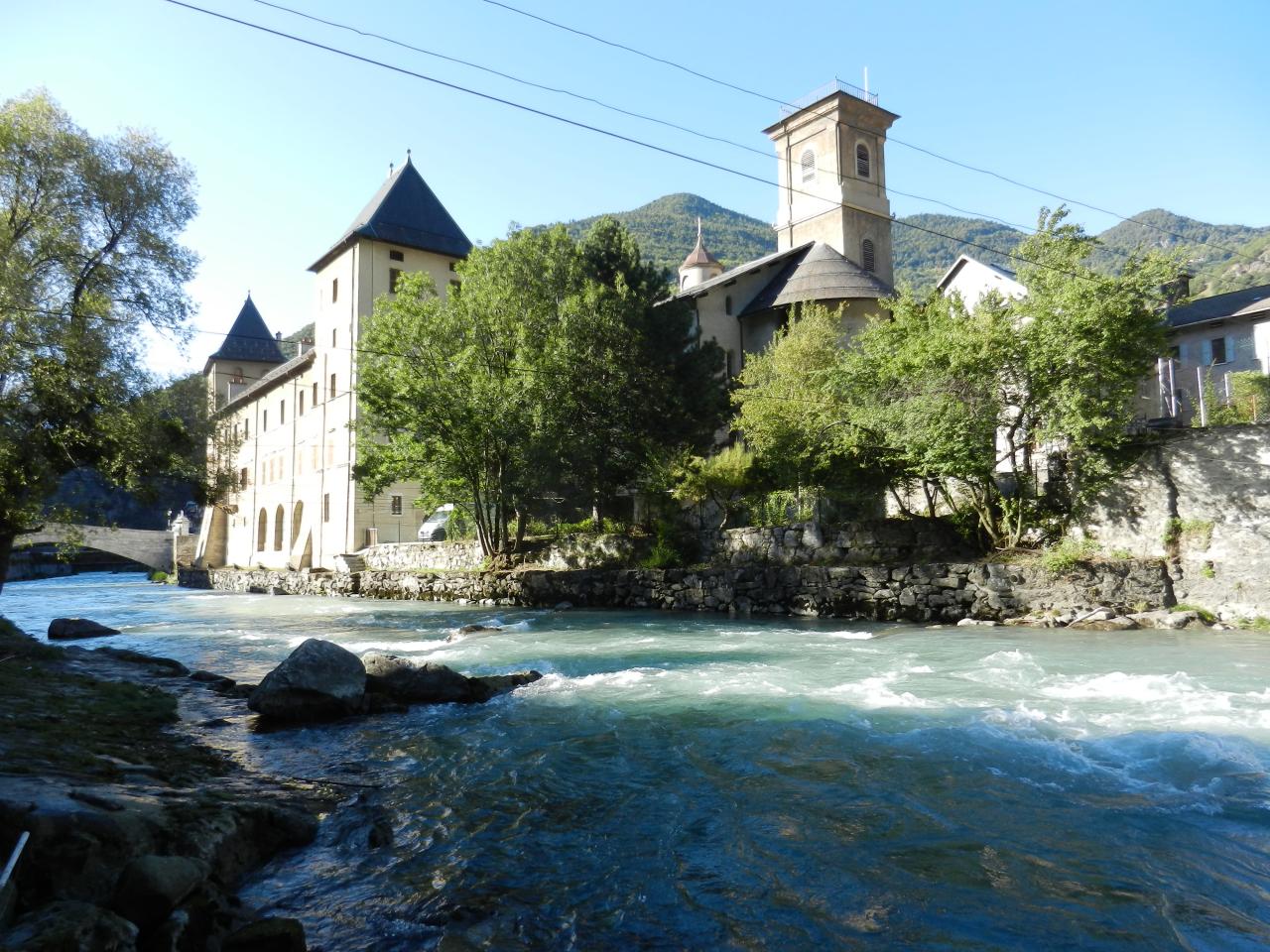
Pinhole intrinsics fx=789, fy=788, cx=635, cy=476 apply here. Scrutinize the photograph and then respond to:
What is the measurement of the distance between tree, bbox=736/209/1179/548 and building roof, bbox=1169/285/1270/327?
12.1m

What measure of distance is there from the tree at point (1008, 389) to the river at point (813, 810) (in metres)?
6.31

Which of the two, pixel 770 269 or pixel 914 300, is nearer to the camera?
pixel 914 300

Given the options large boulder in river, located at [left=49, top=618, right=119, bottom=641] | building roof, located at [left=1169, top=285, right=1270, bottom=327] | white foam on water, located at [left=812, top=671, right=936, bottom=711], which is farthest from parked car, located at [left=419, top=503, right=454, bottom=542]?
building roof, located at [left=1169, top=285, right=1270, bottom=327]

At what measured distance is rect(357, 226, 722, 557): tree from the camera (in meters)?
24.8

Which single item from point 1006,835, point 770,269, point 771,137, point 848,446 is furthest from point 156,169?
point 771,137

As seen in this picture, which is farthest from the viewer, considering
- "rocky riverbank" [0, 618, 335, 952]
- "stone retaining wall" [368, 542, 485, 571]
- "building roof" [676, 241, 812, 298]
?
"building roof" [676, 241, 812, 298]

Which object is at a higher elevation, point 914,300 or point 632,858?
point 914,300

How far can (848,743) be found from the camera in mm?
7184

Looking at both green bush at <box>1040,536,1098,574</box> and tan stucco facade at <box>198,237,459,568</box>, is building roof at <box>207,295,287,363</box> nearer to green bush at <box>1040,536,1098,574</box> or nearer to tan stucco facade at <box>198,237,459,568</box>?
tan stucco facade at <box>198,237,459,568</box>

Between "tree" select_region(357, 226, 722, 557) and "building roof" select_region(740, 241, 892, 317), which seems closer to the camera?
"tree" select_region(357, 226, 722, 557)

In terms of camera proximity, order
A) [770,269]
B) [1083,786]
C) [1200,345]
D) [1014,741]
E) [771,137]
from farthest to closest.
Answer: [771,137]
[770,269]
[1200,345]
[1014,741]
[1083,786]

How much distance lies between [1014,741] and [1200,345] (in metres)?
26.9

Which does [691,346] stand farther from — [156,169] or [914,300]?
[156,169]

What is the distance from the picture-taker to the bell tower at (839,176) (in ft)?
126
